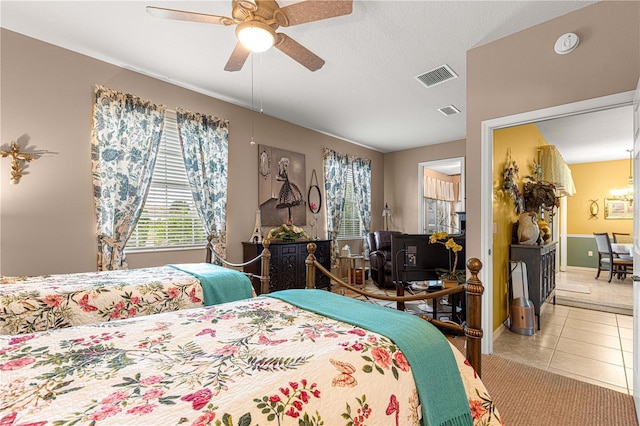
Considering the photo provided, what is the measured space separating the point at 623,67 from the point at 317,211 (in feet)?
13.6

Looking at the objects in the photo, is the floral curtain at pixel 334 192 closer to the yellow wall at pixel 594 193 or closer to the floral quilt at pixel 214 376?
the floral quilt at pixel 214 376

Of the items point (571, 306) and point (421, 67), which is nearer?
point (421, 67)

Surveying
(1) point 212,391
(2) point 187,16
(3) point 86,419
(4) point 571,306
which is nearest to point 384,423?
(1) point 212,391

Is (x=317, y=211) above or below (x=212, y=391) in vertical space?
above

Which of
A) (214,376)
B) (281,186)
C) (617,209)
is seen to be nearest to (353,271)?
(281,186)

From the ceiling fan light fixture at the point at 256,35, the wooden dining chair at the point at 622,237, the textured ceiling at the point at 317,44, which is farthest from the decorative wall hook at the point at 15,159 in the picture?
the wooden dining chair at the point at 622,237

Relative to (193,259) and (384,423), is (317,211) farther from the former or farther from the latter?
(384,423)

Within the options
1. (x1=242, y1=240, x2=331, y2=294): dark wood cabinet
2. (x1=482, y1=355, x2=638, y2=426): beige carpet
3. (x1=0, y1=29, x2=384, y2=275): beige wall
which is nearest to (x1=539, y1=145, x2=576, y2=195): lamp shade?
(x1=482, y1=355, x2=638, y2=426): beige carpet

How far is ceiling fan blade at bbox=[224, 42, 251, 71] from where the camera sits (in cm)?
219

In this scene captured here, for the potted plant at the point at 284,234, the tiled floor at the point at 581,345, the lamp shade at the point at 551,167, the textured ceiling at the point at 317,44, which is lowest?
the tiled floor at the point at 581,345

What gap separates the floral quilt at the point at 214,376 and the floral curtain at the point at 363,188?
5122 mm

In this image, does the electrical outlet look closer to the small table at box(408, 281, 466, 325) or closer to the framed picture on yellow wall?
the small table at box(408, 281, 466, 325)

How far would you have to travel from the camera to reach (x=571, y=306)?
4.46 m

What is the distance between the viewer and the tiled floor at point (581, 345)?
2557mm
